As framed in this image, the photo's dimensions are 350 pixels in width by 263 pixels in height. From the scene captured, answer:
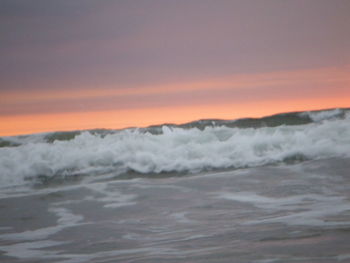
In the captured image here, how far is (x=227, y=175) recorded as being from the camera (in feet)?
26.2

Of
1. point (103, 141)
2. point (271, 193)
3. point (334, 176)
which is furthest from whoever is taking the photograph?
point (103, 141)

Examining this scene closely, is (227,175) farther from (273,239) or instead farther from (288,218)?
(273,239)

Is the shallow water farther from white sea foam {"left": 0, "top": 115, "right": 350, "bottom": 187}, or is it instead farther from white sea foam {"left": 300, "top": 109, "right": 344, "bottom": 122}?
white sea foam {"left": 300, "top": 109, "right": 344, "bottom": 122}

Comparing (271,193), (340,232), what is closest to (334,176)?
(271,193)

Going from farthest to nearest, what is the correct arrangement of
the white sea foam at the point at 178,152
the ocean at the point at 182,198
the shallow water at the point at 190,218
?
the white sea foam at the point at 178,152
the ocean at the point at 182,198
the shallow water at the point at 190,218

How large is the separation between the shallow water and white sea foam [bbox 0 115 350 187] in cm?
79

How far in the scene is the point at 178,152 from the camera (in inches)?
388

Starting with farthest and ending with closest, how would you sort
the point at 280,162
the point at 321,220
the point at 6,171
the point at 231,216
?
the point at 6,171
the point at 280,162
the point at 231,216
the point at 321,220

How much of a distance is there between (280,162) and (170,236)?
4.81 meters

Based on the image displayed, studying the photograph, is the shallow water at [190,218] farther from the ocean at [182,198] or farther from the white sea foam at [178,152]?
the white sea foam at [178,152]

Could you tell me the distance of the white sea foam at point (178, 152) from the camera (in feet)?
29.9

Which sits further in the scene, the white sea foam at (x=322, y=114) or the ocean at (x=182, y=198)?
the white sea foam at (x=322, y=114)

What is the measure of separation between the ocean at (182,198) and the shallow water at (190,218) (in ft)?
0.04

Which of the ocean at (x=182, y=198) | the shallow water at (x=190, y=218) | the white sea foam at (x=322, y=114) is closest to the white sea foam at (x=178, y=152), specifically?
the ocean at (x=182, y=198)
